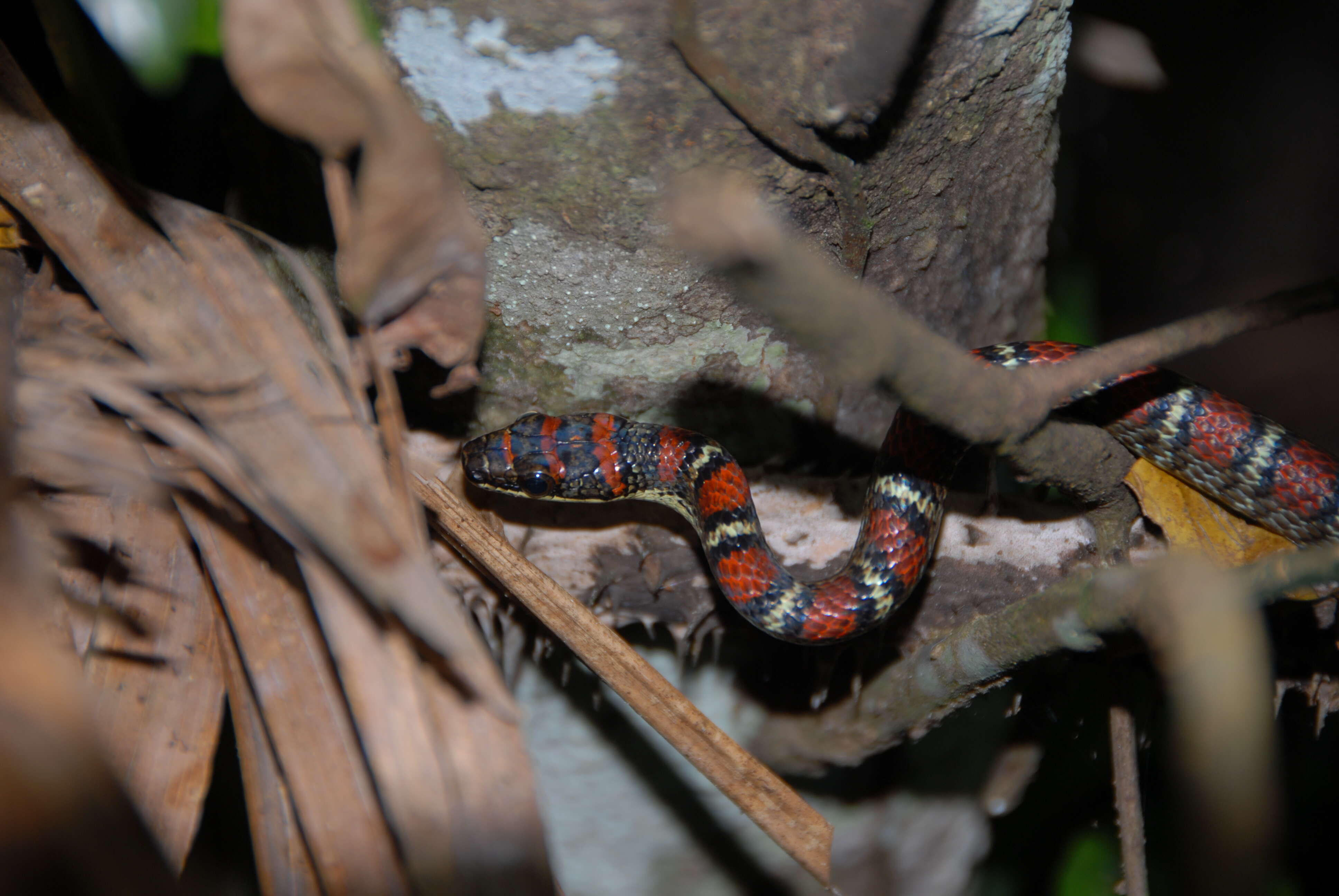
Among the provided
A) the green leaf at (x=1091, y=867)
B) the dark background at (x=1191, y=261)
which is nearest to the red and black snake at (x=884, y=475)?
the dark background at (x=1191, y=261)

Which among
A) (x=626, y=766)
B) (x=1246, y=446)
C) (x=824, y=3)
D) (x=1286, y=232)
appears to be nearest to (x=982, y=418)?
(x=824, y=3)

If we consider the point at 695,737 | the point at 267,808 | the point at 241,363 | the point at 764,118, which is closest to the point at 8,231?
the point at 241,363

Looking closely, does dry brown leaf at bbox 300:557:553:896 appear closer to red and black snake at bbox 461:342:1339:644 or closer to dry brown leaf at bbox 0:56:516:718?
dry brown leaf at bbox 0:56:516:718

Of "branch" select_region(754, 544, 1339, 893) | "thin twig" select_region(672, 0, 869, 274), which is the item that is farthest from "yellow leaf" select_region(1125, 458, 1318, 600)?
"thin twig" select_region(672, 0, 869, 274)

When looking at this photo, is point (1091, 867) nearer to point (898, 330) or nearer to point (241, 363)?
point (898, 330)

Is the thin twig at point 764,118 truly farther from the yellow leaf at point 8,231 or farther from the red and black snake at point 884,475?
the yellow leaf at point 8,231

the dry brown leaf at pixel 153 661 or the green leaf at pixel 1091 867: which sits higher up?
the dry brown leaf at pixel 153 661

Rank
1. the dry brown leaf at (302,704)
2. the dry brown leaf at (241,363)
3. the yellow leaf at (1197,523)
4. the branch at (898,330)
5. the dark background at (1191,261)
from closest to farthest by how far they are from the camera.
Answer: the branch at (898,330) → the dry brown leaf at (241,363) → the dry brown leaf at (302,704) → the yellow leaf at (1197,523) → the dark background at (1191,261)
